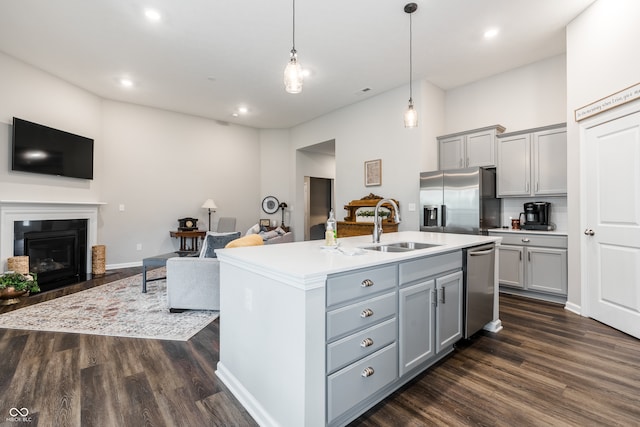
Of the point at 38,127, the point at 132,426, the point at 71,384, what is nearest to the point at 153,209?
the point at 38,127

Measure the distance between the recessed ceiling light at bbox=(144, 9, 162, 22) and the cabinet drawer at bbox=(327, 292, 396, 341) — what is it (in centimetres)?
356

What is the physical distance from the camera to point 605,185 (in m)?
2.94

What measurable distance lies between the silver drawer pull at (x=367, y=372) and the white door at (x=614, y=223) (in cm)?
269

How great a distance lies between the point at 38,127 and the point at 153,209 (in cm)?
223

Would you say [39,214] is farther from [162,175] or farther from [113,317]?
[113,317]

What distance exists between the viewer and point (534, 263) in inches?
148

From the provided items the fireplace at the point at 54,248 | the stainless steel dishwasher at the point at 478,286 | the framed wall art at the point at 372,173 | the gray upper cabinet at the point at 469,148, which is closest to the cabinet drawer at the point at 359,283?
the stainless steel dishwasher at the point at 478,286

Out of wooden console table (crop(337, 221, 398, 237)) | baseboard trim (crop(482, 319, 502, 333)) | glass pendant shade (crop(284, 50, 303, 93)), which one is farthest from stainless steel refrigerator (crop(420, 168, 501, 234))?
glass pendant shade (crop(284, 50, 303, 93))

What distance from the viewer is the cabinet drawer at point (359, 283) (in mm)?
1449

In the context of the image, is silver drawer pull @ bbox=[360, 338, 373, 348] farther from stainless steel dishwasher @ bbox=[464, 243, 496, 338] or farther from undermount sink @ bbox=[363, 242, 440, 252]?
stainless steel dishwasher @ bbox=[464, 243, 496, 338]

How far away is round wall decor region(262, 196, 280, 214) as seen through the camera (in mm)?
7582

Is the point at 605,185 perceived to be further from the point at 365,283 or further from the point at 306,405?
the point at 306,405

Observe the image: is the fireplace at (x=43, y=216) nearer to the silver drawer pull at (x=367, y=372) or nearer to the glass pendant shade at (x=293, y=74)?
the glass pendant shade at (x=293, y=74)

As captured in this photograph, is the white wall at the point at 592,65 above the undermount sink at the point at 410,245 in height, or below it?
above
